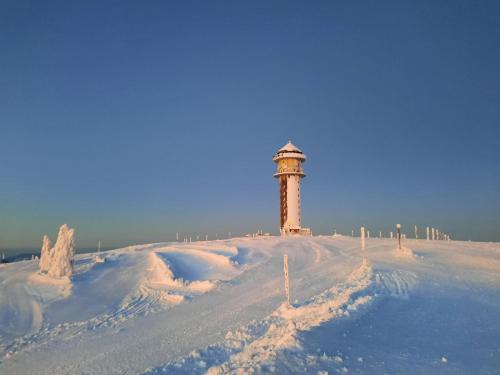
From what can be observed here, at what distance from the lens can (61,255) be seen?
20.2 m

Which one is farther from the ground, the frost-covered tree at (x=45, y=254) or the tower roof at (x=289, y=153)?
the tower roof at (x=289, y=153)

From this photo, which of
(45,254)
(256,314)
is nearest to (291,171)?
(45,254)

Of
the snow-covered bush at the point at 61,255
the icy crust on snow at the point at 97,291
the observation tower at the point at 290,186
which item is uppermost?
the observation tower at the point at 290,186

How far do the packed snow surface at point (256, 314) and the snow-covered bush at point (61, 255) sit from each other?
73cm

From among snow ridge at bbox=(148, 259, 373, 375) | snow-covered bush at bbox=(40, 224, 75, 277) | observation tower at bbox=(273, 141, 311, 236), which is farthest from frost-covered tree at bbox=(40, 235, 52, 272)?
observation tower at bbox=(273, 141, 311, 236)

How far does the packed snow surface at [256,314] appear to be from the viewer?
7.05 meters

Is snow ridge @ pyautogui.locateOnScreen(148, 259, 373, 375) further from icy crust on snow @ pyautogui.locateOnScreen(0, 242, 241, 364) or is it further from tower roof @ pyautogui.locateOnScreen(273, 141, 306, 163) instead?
tower roof @ pyautogui.locateOnScreen(273, 141, 306, 163)

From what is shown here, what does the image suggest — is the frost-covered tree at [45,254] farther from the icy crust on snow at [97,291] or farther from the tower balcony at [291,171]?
the tower balcony at [291,171]

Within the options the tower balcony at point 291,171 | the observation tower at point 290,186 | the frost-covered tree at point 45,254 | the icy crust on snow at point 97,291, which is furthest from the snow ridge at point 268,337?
the tower balcony at point 291,171

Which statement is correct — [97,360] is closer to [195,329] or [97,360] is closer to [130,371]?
[130,371]

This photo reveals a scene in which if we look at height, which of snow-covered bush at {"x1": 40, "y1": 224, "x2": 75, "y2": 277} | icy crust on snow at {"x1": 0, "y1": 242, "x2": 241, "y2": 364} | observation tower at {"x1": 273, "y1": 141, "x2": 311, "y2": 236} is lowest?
icy crust on snow at {"x1": 0, "y1": 242, "x2": 241, "y2": 364}

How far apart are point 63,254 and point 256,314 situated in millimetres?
13027

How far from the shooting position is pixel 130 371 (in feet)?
29.5

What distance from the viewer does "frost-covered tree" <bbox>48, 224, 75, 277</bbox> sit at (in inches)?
783
